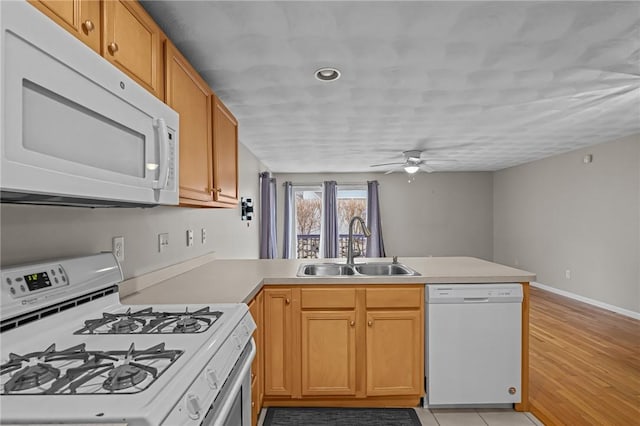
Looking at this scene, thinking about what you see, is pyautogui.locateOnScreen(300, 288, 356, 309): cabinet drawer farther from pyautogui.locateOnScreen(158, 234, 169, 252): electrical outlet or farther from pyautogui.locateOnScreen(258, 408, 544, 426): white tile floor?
pyautogui.locateOnScreen(158, 234, 169, 252): electrical outlet

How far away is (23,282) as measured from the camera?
1.06 meters

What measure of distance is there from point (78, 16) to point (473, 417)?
2.76 meters

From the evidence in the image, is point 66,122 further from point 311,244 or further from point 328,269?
point 311,244

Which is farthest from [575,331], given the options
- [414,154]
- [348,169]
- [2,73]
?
[2,73]

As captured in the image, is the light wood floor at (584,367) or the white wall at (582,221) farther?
the white wall at (582,221)

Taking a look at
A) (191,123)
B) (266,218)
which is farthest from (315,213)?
(191,123)

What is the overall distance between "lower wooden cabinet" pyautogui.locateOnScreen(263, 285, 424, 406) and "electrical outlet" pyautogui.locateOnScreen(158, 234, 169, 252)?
0.68 meters

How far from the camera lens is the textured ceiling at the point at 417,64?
1.70 m

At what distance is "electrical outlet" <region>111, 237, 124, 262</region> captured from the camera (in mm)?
1689

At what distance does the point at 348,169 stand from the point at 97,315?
19.2 ft

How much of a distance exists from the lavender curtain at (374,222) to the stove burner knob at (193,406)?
6624mm

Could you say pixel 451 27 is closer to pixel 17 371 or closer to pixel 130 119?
pixel 130 119

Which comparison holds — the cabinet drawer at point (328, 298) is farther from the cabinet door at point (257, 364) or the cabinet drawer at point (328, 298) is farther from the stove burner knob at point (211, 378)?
the stove burner knob at point (211, 378)

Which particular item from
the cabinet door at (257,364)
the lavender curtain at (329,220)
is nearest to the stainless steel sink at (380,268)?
the cabinet door at (257,364)
